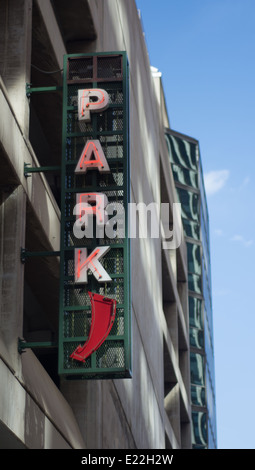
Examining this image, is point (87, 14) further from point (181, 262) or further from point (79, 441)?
point (181, 262)

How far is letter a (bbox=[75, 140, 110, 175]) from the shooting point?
1865 centimetres

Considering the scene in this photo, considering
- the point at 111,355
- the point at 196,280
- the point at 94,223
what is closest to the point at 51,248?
the point at 94,223

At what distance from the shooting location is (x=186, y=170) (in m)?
64.0

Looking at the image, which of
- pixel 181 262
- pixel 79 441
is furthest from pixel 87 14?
pixel 181 262

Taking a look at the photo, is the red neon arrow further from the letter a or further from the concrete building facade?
the letter a

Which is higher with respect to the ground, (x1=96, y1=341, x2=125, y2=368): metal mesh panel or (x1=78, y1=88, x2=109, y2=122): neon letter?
(x1=78, y1=88, x2=109, y2=122): neon letter

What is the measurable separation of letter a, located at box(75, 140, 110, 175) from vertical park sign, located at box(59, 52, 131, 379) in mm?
19

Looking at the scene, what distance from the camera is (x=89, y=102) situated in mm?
19234

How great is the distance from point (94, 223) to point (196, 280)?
44615mm

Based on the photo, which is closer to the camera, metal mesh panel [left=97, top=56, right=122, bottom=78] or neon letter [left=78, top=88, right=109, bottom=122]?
neon letter [left=78, top=88, right=109, bottom=122]

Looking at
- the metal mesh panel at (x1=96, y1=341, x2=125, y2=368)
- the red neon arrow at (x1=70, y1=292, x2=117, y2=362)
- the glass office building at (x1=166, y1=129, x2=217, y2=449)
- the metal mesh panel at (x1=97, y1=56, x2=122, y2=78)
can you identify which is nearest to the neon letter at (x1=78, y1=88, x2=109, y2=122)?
the metal mesh panel at (x1=97, y1=56, x2=122, y2=78)

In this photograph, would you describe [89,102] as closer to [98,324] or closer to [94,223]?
[94,223]

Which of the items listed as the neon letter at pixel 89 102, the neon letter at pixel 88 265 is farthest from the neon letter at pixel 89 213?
the neon letter at pixel 89 102
